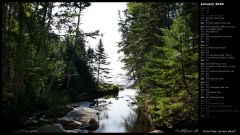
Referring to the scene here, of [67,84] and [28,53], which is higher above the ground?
[28,53]

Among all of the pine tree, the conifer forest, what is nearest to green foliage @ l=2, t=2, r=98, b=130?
the conifer forest

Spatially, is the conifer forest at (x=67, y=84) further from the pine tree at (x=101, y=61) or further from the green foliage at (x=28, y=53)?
the pine tree at (x=101, y=61)

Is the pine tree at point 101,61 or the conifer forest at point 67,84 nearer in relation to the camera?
the conifer forest at point 67,84

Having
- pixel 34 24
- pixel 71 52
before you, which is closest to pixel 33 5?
pixel 34 24

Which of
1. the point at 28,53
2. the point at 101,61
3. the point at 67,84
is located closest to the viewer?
the point at 28,53

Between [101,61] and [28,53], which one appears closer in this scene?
[28,53]

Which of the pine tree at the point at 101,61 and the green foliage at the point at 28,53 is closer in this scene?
the green foliage at the point at 28,53

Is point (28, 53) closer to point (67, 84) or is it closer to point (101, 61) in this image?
point (67, 84)

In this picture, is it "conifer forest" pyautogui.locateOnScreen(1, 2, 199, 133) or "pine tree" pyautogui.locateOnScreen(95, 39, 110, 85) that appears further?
"pine tree" pyautogui.locateOnScreen(95, 39, 110, 85)

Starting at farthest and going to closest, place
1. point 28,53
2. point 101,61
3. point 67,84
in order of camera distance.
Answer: point 101,61, point 67,84, point 28,53

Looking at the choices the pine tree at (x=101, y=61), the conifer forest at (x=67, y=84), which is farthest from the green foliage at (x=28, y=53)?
the pine tree at (x=101, y=61)

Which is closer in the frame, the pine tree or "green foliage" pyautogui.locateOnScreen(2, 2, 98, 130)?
"green foliage" pyautogui.locateOnScreen(2, 2, 98, 130)

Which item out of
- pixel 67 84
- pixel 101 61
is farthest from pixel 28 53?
pixel 101 61

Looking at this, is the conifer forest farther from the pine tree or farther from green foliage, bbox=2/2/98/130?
the pine tree
